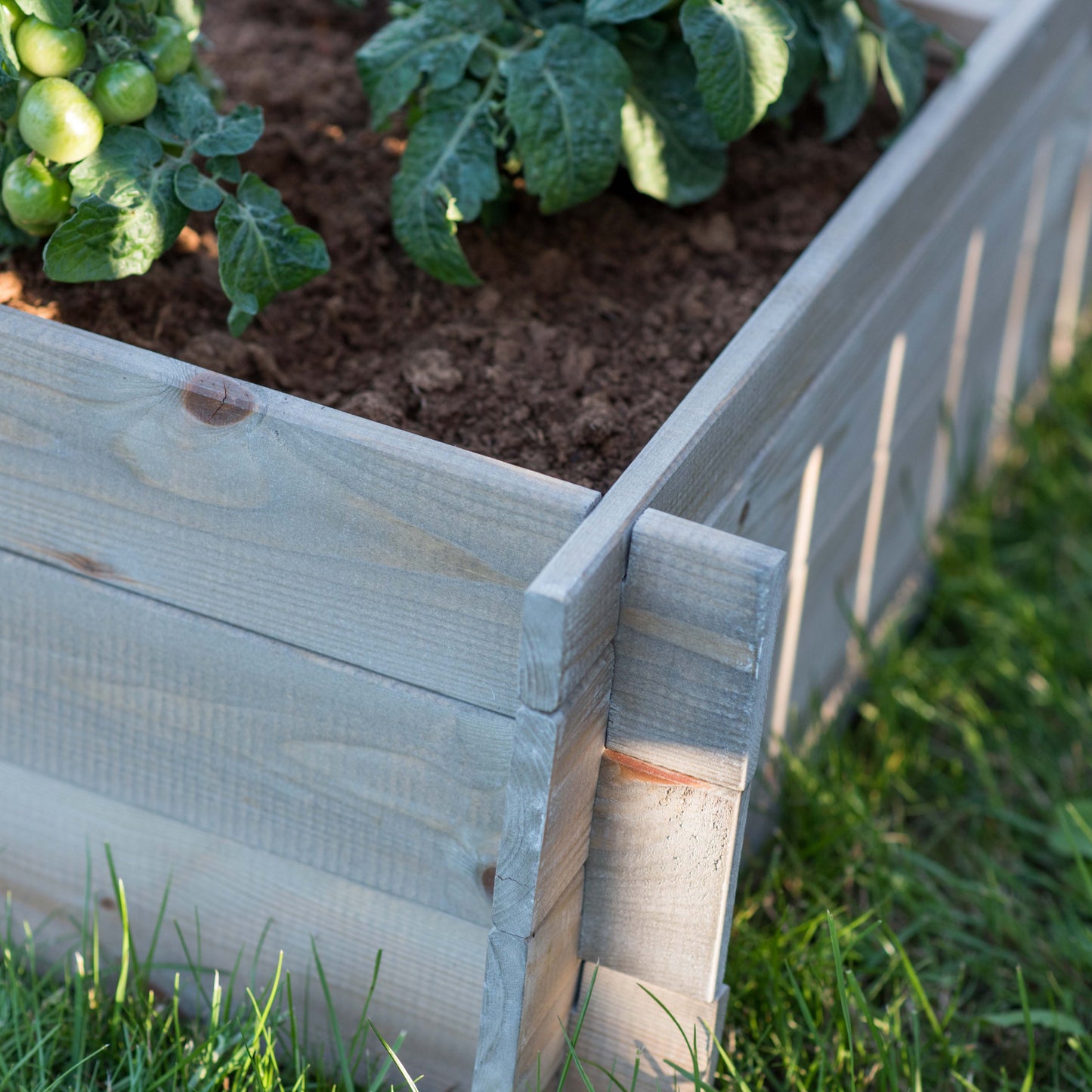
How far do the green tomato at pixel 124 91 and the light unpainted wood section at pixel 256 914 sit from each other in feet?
2.00

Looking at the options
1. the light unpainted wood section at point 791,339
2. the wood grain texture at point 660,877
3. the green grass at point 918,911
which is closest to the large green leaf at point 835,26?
the light unpainted wood section at point 791,339

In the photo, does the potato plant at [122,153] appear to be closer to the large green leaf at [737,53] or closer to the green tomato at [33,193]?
the green tomato at [33,193]

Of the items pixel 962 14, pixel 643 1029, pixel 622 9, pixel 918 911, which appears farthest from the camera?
pixel 962 14

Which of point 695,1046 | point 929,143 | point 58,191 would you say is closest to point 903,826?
point 695,1046

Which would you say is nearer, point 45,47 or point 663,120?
point 45,47

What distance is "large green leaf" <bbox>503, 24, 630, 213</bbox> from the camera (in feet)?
4.69

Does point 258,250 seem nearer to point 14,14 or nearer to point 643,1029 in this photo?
point 14,14

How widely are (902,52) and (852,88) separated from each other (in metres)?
0.07

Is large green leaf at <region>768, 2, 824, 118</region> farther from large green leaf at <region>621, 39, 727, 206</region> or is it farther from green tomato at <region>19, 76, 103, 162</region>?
Result: green tomato at <region>19, 76, 103, 162</region>

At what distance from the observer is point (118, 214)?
4.08ft

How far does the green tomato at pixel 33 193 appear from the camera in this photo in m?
Result: 1.25

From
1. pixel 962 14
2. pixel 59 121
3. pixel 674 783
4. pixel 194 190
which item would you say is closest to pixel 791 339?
pixel 674 783

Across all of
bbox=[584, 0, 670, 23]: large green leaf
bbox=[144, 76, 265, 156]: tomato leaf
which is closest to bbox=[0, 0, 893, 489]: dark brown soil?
bbox=[144, 76, 265, 156]: tomato leaf

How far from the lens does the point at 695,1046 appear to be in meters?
1.24
